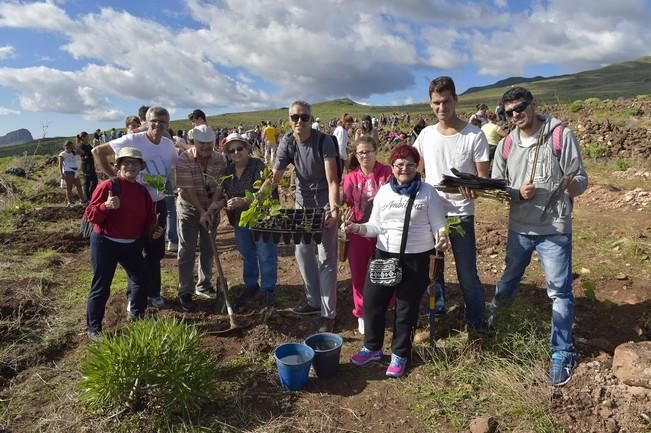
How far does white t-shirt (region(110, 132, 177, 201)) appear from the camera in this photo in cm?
431

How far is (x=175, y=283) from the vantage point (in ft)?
19.1

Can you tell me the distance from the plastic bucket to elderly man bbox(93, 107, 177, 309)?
6.21ft

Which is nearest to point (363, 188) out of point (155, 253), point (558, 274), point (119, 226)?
point (558, 274)

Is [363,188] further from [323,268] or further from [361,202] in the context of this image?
[323,268]

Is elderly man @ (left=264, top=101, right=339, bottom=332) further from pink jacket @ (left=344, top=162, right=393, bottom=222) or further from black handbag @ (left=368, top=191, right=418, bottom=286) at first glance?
black handbag @ (left=368, top=191, right=418, bottom=286)

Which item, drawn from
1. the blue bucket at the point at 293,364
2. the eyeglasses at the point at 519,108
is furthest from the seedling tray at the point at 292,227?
the eyeglasses at the point at 519,108

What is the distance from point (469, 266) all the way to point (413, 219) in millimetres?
681

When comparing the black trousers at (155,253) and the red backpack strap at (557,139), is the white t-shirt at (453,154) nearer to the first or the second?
the red backpack strap at (557,139)

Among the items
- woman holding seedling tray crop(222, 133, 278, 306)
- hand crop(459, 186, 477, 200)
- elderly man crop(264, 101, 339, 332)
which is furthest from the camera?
woman holding seedling tray crop(222, 133, 278, 306)

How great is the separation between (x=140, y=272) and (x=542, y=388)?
355 cm

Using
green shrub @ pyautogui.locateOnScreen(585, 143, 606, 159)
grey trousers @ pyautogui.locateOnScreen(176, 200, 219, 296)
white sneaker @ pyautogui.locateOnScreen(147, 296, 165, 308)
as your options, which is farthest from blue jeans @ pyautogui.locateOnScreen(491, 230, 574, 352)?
green shrub @ pyautogui.locateOnScreen(585, 143, 606, 159)

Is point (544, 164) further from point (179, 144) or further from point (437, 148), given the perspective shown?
point (179, 144)

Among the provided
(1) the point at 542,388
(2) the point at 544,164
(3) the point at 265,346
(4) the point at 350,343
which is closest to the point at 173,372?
(3) the point at 265,346

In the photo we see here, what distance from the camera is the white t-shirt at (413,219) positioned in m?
3.23
